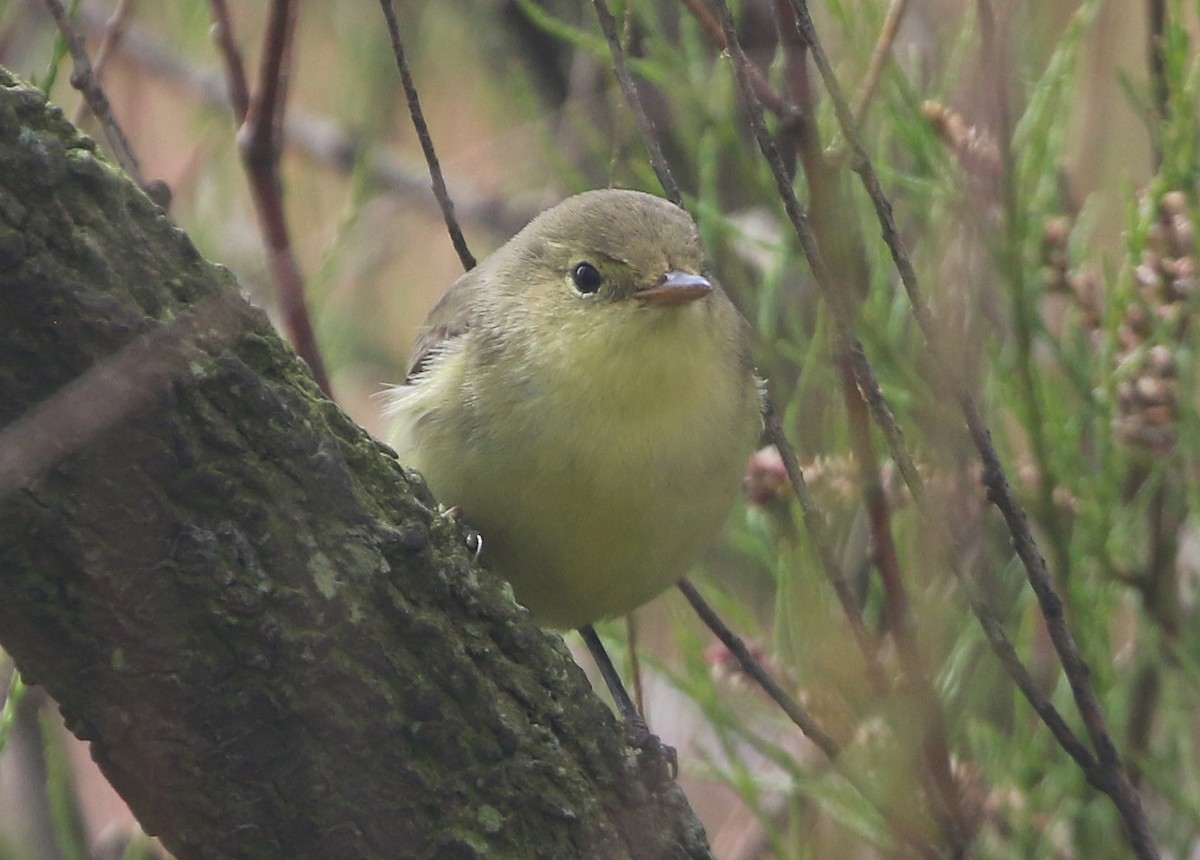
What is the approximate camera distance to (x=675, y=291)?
2.76 meters

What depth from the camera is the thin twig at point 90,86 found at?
221 centimetres

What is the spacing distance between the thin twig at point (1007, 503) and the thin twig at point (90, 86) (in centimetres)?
101

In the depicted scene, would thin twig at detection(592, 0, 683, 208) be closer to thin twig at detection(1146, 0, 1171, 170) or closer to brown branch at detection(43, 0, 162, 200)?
brown branch at detection(43, 0, 162, 200)

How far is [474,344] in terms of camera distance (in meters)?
2.95

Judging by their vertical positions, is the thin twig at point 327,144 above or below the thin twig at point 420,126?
above

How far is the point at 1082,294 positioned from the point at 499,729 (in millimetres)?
1610

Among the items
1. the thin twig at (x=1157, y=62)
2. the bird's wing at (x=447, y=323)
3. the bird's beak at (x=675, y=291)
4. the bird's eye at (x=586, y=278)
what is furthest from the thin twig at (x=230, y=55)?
the thin twig at (x=1157, y=62)

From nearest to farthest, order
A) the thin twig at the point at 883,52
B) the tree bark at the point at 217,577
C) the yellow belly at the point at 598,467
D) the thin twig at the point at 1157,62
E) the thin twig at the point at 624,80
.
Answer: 1. the tree bark at the point at 217,577
2. the thin twig at the point at 624,80
3. the thin twig at the point at 883,52
4. the yellow belly at the point at 598,467
5. the thin twig at the point at 1157,62

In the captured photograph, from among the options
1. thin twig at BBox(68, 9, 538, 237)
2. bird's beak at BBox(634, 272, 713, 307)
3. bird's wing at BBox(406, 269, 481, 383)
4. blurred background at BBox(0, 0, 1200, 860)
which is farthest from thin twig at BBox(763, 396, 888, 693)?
thin twig at BBox(68, 9, 538, 237)

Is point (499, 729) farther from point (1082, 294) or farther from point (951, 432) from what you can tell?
point (1082, 294)

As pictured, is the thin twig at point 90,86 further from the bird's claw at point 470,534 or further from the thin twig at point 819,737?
the thin twig at point 819,737

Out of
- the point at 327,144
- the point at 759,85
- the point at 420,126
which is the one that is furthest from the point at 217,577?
the point at 327,144

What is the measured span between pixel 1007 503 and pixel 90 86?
1.50 metres

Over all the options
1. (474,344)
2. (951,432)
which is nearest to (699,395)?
(474,344)
